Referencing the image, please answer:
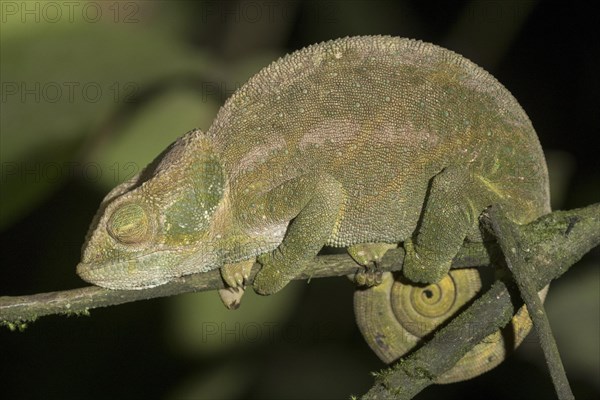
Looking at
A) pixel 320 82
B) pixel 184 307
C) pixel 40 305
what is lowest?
pixel 184 307

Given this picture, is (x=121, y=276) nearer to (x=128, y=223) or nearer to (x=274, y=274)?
(x=128, y=223)

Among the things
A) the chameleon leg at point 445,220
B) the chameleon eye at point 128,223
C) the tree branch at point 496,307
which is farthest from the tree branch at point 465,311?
the chameleon eye at point 128,223

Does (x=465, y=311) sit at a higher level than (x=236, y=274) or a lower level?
higher

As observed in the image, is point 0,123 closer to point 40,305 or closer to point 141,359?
point 40,305

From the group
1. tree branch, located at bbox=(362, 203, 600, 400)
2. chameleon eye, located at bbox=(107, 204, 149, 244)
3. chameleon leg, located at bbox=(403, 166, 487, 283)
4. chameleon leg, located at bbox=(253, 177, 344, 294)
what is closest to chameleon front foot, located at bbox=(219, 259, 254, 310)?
chameleon leg, located at bbox=(253, 177, 344, 294)

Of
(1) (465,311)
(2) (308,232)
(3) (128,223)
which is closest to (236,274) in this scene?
(2) (308,232)

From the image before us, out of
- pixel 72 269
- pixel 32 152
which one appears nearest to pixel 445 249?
pixel 32 152
